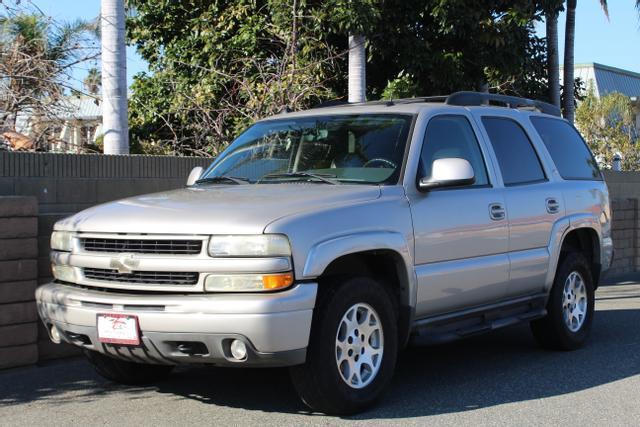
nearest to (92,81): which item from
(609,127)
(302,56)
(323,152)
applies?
(302,56)

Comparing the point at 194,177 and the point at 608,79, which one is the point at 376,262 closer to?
the point at 194,177

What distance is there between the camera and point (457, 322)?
648 centimetres

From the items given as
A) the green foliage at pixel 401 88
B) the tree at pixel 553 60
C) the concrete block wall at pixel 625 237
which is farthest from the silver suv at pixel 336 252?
the tree at pixel 553 60

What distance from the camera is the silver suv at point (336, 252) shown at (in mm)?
5059

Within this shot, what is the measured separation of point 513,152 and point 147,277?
346cm

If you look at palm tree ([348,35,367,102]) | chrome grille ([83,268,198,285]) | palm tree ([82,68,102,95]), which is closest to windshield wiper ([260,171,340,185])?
chrome grille ([83,268,198,285])

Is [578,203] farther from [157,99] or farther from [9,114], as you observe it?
[157,99]

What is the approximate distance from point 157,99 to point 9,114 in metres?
5.71

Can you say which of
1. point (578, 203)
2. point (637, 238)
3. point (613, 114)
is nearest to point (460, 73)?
point (637, 238)

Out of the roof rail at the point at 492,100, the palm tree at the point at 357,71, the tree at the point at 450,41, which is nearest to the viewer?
the roof rail at the point at 492,100

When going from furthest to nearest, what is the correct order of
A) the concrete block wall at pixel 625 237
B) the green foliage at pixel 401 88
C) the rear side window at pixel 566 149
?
the concrete block wall at pixel 625 237 < the green foliage at pixel 401 88 < the rear side window at pixel 566 149

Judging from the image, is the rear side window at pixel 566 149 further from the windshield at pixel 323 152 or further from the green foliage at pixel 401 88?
the green foliage at pixel 401 88

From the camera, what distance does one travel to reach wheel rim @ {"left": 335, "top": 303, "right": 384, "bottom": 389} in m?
5.45

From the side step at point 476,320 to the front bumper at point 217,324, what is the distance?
131 cm
